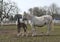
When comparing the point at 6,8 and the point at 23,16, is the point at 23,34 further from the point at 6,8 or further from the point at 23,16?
the point at 6,8

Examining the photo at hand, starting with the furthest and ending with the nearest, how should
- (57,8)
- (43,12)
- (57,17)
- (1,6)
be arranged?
(57,8) < (57,17) < (43,12) < (1,6)

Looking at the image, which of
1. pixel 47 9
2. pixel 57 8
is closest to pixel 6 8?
pixel 47 9

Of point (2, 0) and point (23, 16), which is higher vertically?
point (2, 0)

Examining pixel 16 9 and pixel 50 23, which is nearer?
pixel 50 23

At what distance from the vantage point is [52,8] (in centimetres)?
9550

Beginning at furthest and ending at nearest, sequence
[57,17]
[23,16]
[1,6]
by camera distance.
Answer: [57,17] < [1,6] < [23,16]

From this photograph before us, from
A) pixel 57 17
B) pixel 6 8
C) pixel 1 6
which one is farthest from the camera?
pixel 57 17

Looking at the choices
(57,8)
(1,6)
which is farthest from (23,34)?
(57,8)

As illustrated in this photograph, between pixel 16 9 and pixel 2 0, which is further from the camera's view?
pixel 16 9

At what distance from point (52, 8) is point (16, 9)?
145 feet

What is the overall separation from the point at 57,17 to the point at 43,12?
31.3ft

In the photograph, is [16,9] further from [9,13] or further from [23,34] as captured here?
[23,34]

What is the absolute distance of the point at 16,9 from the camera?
54.1 metres

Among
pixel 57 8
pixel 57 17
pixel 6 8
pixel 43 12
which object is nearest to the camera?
pixel 6 8
